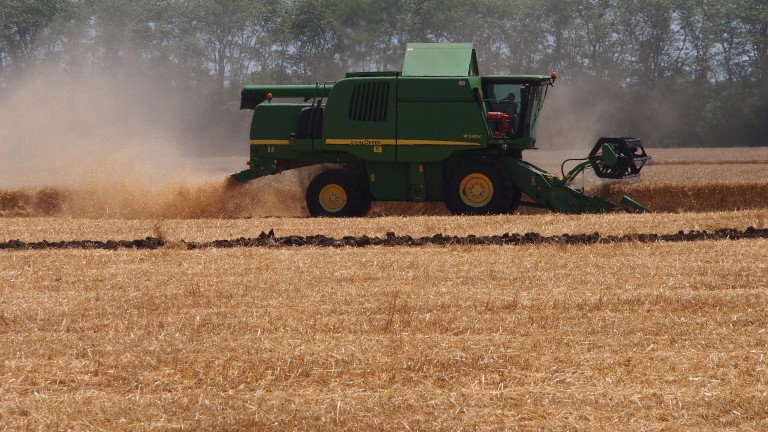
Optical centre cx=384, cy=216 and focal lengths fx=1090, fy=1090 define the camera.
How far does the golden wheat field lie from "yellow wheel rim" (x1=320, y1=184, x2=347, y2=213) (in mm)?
4834

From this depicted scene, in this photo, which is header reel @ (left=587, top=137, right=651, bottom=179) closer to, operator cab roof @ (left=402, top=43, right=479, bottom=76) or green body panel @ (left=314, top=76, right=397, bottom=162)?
operator cab roof @ (left=402, top=43, right=479, bottom=76)

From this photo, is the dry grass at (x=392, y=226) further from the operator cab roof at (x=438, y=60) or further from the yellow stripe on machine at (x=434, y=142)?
the operator cab roof at (x=438, y=60)

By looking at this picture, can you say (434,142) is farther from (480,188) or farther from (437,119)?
(480,188)

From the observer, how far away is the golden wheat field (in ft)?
19.7

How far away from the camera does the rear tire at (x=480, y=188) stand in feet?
56.4

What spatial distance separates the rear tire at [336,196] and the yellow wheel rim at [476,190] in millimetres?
1778

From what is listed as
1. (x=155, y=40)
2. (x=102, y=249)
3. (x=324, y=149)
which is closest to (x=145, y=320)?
(x=102, y=249)

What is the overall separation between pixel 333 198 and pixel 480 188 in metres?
2.48

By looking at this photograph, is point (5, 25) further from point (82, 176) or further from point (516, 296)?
point (516, 296)

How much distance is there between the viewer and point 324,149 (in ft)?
58.7

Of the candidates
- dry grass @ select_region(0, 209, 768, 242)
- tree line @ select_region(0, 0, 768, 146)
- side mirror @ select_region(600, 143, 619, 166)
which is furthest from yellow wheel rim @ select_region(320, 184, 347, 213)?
tree line @ select_region(0, 0, 768, 146)

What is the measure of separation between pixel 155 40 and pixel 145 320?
2251 inches

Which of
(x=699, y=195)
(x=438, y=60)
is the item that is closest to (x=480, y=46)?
(x=699, y=195)

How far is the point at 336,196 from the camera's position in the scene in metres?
18.0
